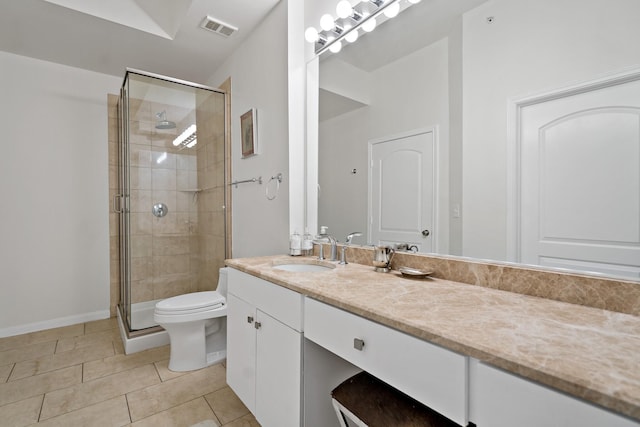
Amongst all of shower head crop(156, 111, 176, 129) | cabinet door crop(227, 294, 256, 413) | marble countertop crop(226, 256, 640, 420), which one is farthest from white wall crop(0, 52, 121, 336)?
marble countertop crop(226, 256, 640, 420)

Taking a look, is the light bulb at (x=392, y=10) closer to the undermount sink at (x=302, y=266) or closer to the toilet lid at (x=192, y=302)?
the undermount sink at (x=302, y=266)

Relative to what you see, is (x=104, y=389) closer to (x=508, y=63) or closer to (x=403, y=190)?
(x=403, y=190)

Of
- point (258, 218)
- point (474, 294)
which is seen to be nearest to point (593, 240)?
point (474, 294)

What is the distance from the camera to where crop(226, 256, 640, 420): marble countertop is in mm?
508

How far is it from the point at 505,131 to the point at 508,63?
9.6 inches

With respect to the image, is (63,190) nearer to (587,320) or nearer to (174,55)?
(174,55)

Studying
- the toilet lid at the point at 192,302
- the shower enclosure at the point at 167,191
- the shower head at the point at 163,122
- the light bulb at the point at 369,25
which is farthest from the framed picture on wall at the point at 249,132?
the toilet lid at the point at 192,302

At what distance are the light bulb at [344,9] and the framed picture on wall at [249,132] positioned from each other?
944mm

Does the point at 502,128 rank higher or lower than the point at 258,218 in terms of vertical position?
higher

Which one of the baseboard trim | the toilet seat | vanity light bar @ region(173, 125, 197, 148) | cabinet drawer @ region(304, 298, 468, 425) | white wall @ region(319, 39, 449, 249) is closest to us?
cabinet drawer @ region(304, 298, 468, 425)

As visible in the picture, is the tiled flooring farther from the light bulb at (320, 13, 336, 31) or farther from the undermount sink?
the light bulb at (320, 13, 336, 31)

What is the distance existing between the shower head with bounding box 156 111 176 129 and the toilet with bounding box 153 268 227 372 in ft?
5.29

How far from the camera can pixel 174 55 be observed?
8.86 feet

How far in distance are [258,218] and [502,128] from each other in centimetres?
175
